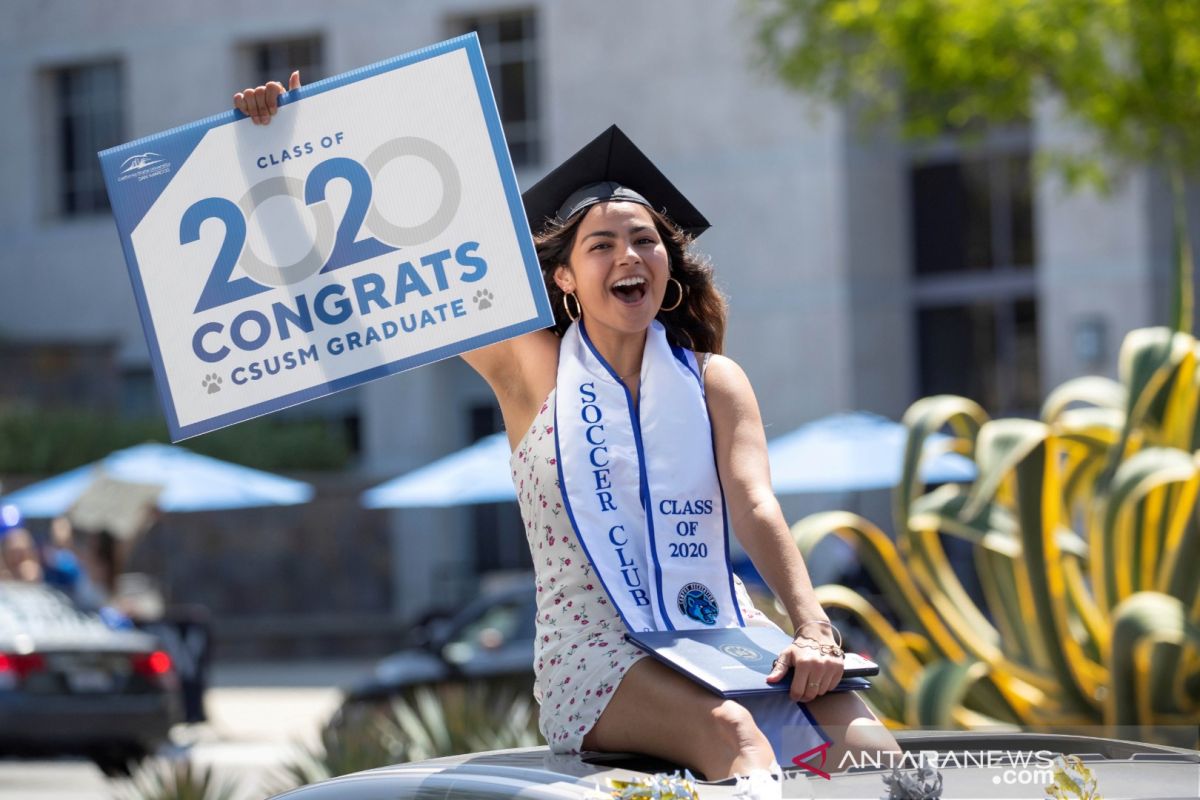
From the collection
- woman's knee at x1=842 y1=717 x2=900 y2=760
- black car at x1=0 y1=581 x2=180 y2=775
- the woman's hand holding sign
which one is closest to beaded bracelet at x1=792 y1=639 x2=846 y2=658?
woman's knee at x1=842 y1=717 x2=900 y2=760

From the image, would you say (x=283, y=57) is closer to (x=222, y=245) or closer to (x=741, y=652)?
(x=222, y=245)

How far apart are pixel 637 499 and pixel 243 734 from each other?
13568 mm

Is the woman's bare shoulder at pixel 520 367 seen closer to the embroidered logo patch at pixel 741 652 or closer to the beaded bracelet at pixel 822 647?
the embroidered logo patch at pixel 741 652

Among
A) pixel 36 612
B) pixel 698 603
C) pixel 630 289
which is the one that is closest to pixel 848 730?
pixel 698 603

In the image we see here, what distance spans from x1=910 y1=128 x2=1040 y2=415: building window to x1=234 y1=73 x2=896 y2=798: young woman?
22.3 m

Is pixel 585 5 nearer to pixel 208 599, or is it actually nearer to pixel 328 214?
pixel 208 599

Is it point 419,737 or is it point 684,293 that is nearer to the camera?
point 684,293

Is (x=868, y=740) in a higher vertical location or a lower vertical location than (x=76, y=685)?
higher

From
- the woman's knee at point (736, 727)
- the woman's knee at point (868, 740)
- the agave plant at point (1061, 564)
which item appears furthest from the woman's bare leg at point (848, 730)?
the agave plant at point (1061, 564)

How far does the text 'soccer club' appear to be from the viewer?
12.4 ft

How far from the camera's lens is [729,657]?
A: 316 centimetres

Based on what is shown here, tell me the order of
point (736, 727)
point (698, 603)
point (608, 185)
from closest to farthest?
point (736, 727) < point (698, 603) < point (608, 185)

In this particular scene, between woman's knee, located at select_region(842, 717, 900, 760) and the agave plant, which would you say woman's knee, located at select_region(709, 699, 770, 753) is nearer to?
woman's knee, located at select_region(842, 717, 900, 760)

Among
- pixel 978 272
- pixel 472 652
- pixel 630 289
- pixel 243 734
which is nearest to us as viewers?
pixel 630 289
